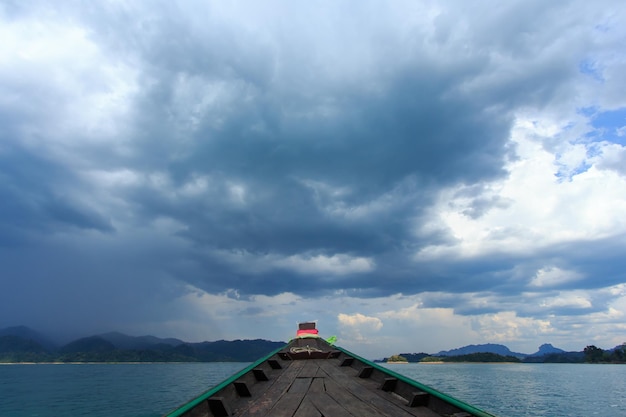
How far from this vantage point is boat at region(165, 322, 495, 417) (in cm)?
608

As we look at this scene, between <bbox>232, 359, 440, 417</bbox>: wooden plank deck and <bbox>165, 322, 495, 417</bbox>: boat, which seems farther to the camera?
<bbox>232, 359, 440, 417</bbox>: wooden plank deck

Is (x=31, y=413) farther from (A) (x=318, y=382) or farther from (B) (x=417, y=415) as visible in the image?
(B) (x=417, y=415)

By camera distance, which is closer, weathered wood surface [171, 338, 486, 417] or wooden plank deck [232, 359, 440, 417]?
weathered wood surface [171, 338, 486, 417]

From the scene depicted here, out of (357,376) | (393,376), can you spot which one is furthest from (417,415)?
(357,376)

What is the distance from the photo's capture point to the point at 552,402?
41.9 meters

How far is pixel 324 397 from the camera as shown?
7.36 m

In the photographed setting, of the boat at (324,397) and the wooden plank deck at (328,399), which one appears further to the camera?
the wooden plank deck at (328,399)

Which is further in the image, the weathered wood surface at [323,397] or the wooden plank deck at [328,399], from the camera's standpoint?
the wooden plank deck at [328,399]

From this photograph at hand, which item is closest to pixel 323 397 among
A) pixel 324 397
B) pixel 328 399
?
pixel 324 397

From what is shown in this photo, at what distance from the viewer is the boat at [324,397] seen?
6078 mm

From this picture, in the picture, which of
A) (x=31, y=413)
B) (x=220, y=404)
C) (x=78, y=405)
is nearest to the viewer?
(x=220, y=404)

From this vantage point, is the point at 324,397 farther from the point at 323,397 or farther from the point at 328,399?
Answer: the point at 328,399

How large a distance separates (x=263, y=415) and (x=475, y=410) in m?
3.32

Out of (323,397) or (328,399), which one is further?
(323,397)
